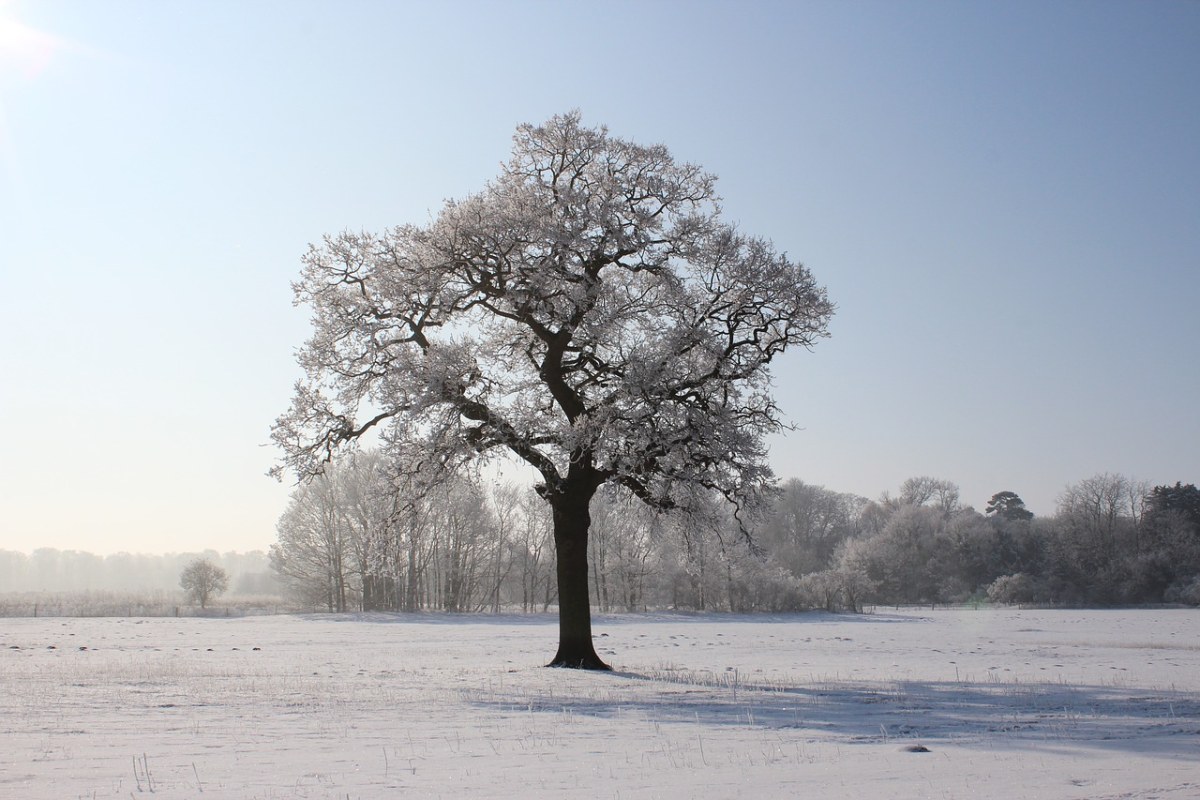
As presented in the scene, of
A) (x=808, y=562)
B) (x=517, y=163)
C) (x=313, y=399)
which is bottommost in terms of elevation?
(x=808, y=562)

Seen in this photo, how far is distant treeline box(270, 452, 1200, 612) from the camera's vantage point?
71.7 m

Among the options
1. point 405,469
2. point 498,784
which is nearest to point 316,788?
point 498,784

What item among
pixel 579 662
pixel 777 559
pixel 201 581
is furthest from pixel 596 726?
pixel 777 559

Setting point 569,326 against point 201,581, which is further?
point 201,581

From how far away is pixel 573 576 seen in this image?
23844 mm

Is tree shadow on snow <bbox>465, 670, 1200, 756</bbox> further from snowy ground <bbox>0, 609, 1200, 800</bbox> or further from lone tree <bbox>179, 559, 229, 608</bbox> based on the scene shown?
lone tree <bbox>179, 559, 229, 608</bbox>

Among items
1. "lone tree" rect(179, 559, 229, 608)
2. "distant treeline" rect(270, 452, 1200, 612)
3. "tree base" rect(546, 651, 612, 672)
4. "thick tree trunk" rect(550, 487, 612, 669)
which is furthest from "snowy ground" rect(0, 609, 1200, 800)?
"lone tree" rect(179, 559, 229, 608)

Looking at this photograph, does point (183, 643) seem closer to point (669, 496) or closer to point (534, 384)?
point (534, 384)

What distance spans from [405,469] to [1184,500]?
306 feet

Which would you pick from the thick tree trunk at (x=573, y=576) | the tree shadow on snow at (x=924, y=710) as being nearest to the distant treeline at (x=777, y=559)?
the thick tree trunk at (x=573, y=576)

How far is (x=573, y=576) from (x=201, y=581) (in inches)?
2763

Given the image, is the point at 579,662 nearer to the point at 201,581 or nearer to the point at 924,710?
the point at 924,710

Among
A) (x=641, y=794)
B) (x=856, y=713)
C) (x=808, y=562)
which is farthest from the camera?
(x=808, y=562)

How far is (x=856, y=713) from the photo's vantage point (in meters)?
14.0
